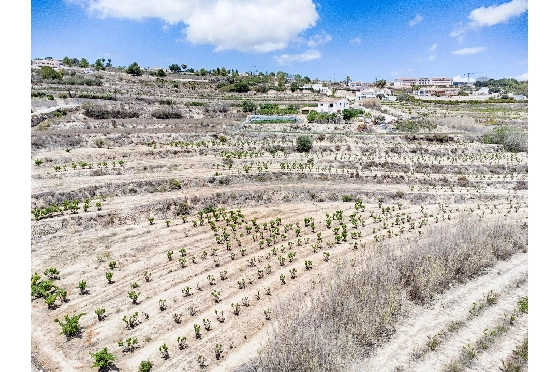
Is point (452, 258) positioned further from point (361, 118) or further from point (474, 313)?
point (361, 118)

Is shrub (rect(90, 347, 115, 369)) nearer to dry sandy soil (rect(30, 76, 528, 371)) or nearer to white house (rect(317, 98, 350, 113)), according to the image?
dry sandy soil (rect(30, 76, 528, 371))

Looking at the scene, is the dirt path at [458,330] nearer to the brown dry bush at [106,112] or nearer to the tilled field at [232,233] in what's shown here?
the tilled field at [232,233]

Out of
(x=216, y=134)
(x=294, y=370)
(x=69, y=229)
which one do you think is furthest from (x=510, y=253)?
(x=216, y=134)

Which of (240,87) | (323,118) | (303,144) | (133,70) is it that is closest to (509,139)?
(323,118)

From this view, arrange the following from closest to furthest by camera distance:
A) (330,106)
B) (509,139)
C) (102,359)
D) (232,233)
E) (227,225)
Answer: (102,359) < (232,233) < (227,225) < (509,139) < (330,106)

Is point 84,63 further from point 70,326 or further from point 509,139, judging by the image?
point 70,326

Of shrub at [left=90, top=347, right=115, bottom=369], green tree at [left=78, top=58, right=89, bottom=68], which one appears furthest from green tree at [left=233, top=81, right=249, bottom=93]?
shrub at [left=90, top=347, right=115, bottom=369]

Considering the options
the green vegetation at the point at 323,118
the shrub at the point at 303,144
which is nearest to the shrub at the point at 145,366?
the shrub at the point at 303,144
